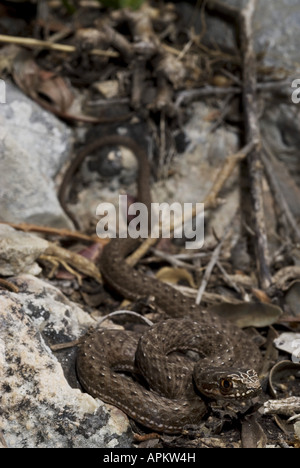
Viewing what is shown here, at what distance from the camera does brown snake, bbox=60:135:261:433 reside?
409cm

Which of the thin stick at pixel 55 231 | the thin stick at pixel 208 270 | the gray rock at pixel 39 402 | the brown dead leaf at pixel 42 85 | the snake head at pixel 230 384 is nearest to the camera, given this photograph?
the gray rock at pixel 39 402

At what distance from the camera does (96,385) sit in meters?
4.27

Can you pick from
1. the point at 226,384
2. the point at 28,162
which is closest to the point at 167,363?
the point at 226,384

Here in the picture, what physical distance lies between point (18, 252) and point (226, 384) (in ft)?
6.94

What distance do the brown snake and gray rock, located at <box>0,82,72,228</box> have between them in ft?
3.56

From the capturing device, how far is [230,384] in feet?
13.2

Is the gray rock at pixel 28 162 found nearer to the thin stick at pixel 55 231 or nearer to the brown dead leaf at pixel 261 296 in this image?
the thin stick at pixel 55 231

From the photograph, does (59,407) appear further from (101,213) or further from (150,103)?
(150,103)

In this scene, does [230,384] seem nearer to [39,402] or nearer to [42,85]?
[39,402]

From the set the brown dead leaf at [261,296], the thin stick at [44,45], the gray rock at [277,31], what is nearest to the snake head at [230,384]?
the brown dead leaf at [261,296]

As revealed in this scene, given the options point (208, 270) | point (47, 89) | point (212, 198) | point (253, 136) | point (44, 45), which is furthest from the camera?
point (44, 45)

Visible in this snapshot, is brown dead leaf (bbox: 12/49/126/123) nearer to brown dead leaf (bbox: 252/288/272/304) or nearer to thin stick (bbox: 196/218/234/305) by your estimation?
thin stick (bbox: 196/218/234/305)

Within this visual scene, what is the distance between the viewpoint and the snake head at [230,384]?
4.00m

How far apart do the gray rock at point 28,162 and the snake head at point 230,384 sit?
2.76 m
